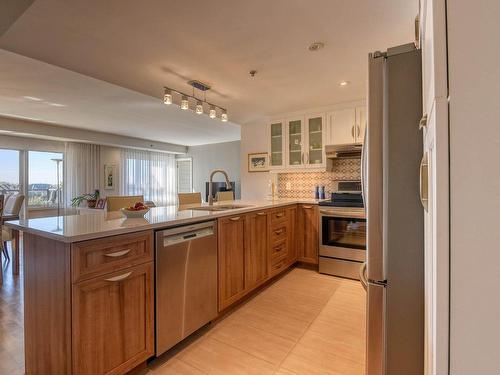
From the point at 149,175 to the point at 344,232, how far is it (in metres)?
6.59

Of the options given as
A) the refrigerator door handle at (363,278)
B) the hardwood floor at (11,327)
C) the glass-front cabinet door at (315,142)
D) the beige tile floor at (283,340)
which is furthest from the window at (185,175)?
the refrigerator door handle at (363,278)

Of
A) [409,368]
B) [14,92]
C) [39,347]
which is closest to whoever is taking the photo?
[409,368]

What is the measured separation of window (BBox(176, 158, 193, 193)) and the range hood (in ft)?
19.5

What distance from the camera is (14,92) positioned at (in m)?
3.55

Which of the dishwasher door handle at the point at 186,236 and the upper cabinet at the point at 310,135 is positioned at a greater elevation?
the upper cabinet at the point at 310,135

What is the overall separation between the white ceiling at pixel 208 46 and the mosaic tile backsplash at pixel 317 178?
3.09ft

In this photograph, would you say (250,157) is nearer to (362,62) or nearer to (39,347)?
(362,62)

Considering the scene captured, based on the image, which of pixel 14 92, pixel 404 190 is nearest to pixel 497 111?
pixel 404 190

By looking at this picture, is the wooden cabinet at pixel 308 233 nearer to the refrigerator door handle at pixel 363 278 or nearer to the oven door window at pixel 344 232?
the oven door window at pixel 344 232

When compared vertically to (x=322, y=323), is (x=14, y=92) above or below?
above

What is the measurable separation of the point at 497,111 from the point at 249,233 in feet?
7.40

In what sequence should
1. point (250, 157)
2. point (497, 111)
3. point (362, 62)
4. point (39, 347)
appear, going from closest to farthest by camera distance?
point (497, 111)
point (39, 347)
point (362, 62)
point (250, 157)

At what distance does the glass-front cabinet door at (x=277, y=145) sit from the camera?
13.8 feet

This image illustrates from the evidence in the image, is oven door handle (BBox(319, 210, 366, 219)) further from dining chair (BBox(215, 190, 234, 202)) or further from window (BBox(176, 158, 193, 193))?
window (BBox(176, 158, 193, 193))
